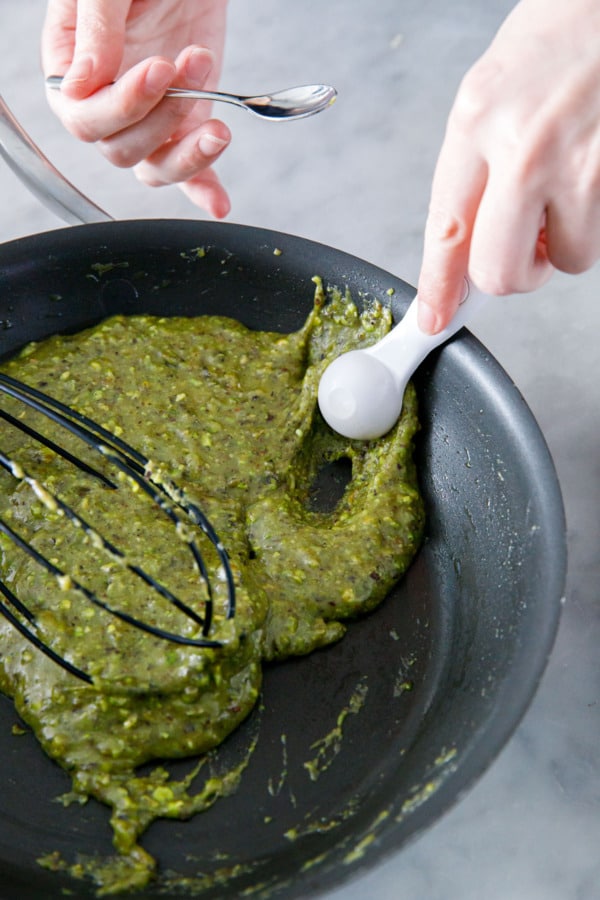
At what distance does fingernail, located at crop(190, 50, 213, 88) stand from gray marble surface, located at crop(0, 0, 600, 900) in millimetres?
479

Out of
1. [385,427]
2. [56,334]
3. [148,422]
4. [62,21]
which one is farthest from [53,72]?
[385,427]

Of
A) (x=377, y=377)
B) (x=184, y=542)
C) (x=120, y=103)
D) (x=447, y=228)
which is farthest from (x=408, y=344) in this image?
(x=120, y=103)

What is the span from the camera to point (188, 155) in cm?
149

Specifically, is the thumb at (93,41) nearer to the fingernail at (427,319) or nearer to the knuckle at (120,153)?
the knuckle at (120,153)

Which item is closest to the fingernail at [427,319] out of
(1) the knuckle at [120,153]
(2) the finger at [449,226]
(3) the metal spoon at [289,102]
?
(2) the finger at [449,226]

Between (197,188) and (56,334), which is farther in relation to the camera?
(197,188)

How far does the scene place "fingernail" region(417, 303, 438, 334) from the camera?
4.00ft

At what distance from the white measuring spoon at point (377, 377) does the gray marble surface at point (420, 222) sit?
1.05 feet

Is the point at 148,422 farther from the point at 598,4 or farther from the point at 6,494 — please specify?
the point at 598,4

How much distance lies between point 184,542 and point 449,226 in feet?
1.76

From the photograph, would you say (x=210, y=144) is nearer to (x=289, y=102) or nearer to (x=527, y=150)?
(x=289, y=102)

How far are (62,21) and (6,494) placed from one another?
75 centimetres

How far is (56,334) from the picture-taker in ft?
4.93

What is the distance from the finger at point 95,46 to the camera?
1.32 meters
